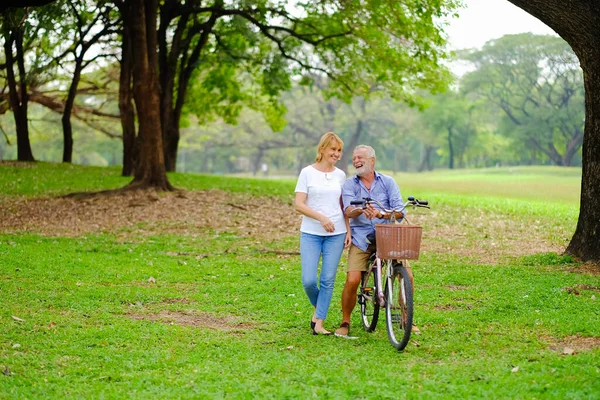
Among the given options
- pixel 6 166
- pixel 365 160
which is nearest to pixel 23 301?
pixel 365 160

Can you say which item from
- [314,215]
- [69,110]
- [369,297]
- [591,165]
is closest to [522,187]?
[69,110]

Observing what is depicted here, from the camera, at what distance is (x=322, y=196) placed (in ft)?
24.3

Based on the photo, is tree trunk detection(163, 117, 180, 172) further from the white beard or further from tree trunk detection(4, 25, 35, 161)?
the white beard

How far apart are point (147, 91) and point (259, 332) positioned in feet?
45.7

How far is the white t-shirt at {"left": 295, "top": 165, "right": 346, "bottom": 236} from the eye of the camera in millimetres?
7406

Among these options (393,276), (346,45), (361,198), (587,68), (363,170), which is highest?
(346,45)

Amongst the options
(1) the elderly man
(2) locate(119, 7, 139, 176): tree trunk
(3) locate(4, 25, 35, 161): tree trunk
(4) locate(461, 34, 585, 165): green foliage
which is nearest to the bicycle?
(1) the elderly man

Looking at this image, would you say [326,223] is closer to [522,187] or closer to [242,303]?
[242,303]

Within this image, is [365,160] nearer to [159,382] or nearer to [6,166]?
[159,382]

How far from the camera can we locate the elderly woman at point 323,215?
290 inches

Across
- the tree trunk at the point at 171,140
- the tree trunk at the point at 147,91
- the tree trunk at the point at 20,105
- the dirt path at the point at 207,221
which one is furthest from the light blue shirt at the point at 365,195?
the tree trunk at the point at 20,105

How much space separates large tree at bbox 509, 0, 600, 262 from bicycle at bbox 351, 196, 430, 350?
16.0 ft

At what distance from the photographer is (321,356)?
6797 millimetres

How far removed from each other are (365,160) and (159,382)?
2.81 metres
